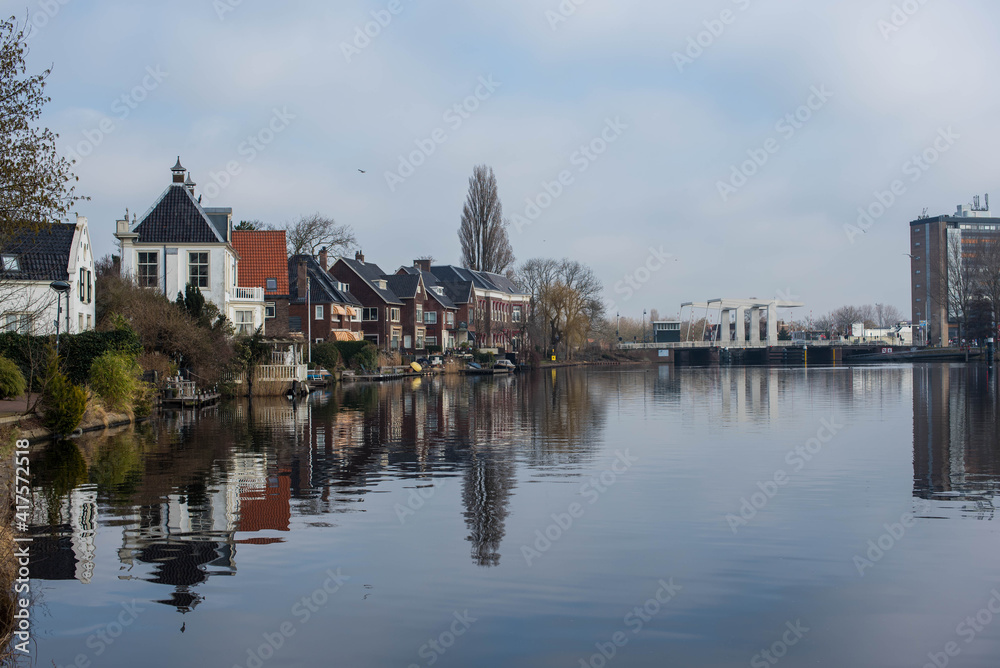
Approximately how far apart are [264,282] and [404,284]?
1140 inches

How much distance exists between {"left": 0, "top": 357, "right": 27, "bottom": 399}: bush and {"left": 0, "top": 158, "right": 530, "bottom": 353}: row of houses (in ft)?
5.14

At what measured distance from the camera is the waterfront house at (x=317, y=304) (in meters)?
70.6

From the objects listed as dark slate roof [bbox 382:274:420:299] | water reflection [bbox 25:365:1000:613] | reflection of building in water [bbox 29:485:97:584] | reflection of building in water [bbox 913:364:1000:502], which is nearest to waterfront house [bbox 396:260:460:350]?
dark slate roof [bbox 382:274:420:299]

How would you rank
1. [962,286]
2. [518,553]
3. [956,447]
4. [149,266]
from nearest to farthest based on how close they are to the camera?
[518,553], [956,447], [149,266], [962,286]

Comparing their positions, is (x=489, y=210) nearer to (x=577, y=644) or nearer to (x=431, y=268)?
(x=431, y=268)

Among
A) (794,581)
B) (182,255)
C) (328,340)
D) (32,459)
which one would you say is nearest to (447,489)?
(794,581)

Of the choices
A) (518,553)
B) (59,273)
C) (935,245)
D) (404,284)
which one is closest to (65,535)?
(518,553)

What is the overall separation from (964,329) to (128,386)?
11132cm

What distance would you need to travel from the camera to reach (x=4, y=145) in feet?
49.1

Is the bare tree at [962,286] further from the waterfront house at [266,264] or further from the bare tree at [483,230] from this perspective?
the waterfront house at [266,264]

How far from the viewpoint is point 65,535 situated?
495 inches

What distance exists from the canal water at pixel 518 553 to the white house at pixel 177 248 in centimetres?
2941

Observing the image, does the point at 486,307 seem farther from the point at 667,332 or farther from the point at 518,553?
the point at 518,553

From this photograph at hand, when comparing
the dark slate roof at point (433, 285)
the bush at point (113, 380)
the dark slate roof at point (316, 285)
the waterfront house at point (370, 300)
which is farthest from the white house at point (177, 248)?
the dark slate roof at point (433, 285)
